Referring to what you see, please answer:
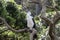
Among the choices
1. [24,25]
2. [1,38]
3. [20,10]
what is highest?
[20,10]

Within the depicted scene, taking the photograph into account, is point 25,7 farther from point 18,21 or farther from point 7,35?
point 7,35

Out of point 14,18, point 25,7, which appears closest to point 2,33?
point 14,18

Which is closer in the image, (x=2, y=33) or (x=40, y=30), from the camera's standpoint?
(x=2, y=33)

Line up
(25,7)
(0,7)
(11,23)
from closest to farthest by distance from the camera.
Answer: (0,7)
(11,23)
(25,7)

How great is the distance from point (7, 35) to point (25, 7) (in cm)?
66

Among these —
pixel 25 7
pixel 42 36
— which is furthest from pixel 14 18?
pixel 42 36

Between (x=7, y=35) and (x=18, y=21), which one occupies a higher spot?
(x=18, y=21)

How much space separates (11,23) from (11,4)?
1.28ft

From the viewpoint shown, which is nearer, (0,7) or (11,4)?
(0,7)

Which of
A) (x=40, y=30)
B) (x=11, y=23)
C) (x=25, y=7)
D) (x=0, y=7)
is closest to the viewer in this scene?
A: (x=0, y=7)

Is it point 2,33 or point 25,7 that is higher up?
point 25,7

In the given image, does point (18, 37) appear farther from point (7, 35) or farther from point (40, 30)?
point (40, 30)

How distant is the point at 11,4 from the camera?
146 inches

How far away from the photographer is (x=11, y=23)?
3564mm
